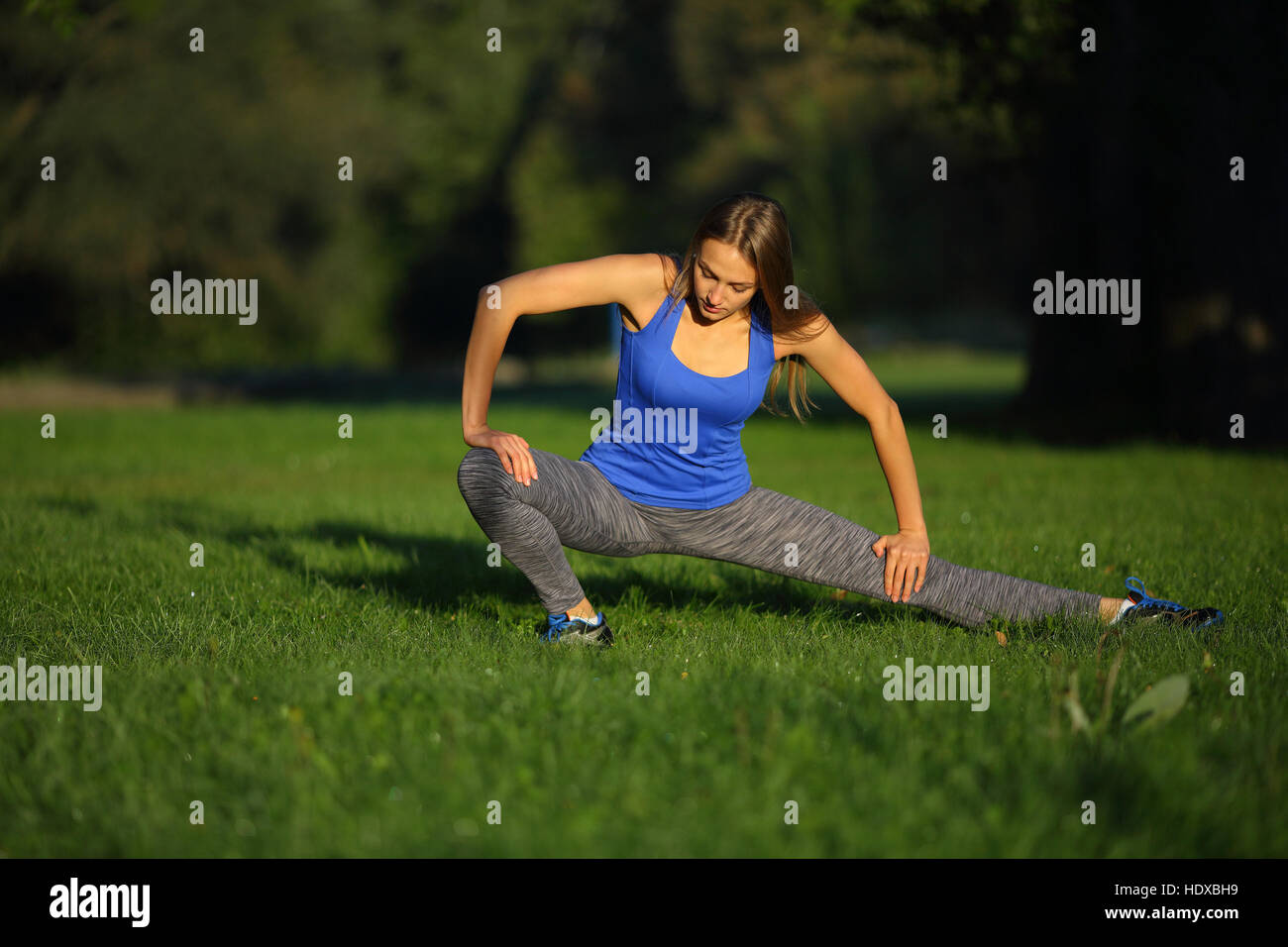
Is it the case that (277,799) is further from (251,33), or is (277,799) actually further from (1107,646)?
(251,33)

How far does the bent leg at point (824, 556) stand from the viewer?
455cm

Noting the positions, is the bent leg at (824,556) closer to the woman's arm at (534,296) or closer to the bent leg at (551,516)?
the bent leg at (551,516)

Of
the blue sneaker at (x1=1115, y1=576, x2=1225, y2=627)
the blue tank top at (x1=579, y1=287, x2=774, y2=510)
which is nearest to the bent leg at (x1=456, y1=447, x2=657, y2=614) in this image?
the blue tank top at (x1=579, y1=287, x2=774, y2=510)

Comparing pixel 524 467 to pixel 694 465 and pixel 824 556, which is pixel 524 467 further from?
pixel 824 556

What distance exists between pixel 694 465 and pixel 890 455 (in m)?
0.78

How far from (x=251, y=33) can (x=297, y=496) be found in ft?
72.7

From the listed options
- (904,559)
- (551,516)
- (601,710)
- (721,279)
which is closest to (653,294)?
(721,279)

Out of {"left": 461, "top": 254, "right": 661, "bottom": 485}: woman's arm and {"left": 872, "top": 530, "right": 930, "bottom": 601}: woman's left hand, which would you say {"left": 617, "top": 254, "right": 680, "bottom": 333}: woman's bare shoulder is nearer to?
{"left": 461, "top": 254, "right": 661, "bottom": 485}: woman's arm

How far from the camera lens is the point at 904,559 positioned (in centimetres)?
449

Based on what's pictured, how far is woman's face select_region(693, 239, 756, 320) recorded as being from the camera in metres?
4.06

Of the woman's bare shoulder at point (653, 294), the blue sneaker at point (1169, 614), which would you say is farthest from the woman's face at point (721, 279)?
the blue sneaker at point (1169, 614)

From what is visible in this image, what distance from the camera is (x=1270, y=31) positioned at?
1202 cm

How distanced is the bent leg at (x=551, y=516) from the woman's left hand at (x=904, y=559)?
0.93 metres
